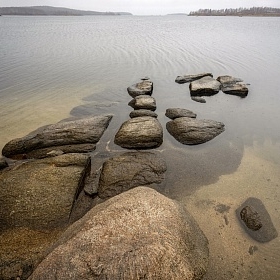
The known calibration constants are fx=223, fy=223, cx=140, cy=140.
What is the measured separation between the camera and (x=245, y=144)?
620 cm

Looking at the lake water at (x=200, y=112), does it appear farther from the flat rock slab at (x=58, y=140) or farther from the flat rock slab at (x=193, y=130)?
the flat rock slab at (x=58, y=140)

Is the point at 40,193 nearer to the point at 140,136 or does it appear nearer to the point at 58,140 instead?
the point at 58,140

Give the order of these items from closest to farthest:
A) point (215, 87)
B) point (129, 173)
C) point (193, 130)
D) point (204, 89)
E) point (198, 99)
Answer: point (129, 173) → point (193, 130) → point (198, 99) → point (204, 89) → point (215, 87)

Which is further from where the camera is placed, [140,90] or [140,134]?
[140,90]

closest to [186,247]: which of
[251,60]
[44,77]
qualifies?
[44,77]

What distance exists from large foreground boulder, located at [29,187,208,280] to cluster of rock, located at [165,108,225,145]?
3.14m

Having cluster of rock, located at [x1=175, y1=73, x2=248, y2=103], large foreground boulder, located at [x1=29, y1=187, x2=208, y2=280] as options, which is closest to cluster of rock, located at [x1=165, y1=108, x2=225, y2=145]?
cluster of rock, located at [x1=175, y1=73, x2=248, y2=103]

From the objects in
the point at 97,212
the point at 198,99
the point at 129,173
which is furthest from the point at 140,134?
the point at 198,99

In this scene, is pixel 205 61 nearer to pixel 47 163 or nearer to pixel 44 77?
pixel 44 77

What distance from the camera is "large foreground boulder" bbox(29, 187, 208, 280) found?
2.38 m

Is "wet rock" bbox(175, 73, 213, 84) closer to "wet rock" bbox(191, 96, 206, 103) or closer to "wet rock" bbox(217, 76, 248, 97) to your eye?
"wet rock" bbox(217, 76, 248, 97)

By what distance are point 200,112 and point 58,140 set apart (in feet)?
16.4

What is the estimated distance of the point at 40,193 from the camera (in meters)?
3.89

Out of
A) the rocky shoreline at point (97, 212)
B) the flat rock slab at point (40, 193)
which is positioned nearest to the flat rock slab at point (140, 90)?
the rocky shoreline at point (97, 212)
